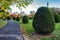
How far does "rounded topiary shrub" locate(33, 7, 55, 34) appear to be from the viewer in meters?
10.6

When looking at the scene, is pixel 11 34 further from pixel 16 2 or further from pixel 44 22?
pixel 16 2

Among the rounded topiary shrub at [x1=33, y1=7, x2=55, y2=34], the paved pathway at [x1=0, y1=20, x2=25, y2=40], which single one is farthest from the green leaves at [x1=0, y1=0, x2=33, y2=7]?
the rounded topiary shrub at [x1=33, y1=7, x2=55, y2=34]

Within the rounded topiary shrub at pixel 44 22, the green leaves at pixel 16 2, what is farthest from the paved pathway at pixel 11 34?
the green leaves at pixel 16 2

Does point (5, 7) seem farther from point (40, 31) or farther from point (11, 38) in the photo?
point (40, 31)

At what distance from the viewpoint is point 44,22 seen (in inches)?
419

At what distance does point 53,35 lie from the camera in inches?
415

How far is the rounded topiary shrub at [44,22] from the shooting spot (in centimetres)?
1056

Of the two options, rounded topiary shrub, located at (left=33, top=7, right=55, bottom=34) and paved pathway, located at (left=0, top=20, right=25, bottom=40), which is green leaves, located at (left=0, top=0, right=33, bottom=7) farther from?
rounded topiary shrub, located at (left=33, top=7, right=55, bottom=34)

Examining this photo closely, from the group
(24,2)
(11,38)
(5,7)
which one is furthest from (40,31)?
(5,7)

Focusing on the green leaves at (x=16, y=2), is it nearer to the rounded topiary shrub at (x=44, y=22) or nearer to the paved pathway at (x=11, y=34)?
the paved pathway at (x=11, y=34)

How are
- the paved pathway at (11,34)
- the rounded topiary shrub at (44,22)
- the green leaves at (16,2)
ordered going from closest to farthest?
the green leaves at (16,2) < the paved pathway at (11,34) < the rounded topiary shrub at (44,22)

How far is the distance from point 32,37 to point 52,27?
1155 mm

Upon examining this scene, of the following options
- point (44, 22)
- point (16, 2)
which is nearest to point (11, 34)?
point (44, 22)

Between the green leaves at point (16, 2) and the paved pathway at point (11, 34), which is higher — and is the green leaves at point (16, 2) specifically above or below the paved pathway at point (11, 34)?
above
